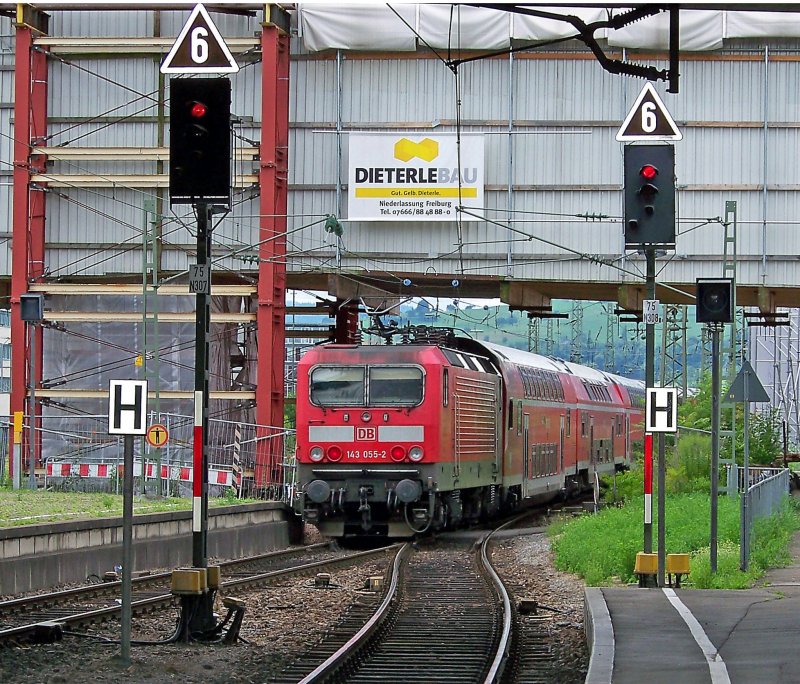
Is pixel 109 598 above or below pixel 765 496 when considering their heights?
below

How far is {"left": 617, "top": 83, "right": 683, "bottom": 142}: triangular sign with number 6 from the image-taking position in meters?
14.9

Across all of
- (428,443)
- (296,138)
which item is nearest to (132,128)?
(296,138)

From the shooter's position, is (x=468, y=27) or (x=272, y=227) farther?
(x=468, y=27)

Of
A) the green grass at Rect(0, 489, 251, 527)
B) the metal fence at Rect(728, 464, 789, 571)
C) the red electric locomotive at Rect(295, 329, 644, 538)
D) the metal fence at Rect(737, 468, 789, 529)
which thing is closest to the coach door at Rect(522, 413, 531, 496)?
the red electric locomotive at Rect(295, 329, 644, 538)

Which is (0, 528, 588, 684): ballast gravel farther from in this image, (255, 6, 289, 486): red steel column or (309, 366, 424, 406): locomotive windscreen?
(255, 6, 289, 486): red steel column

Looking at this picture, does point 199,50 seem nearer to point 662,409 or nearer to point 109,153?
point 662,409

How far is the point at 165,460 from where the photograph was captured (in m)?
34.6

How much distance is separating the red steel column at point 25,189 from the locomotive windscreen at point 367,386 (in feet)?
46.0

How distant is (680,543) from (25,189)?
2165cm

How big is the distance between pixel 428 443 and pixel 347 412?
56.8 inches

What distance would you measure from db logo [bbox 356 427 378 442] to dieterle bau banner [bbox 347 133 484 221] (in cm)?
1298

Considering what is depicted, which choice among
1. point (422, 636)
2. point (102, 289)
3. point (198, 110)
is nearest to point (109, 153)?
point (102, 289)

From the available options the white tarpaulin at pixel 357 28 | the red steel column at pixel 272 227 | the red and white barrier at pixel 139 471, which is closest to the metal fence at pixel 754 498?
the red steel column at pixel 272 227

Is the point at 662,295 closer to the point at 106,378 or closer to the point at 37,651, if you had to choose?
the point at 106,378
